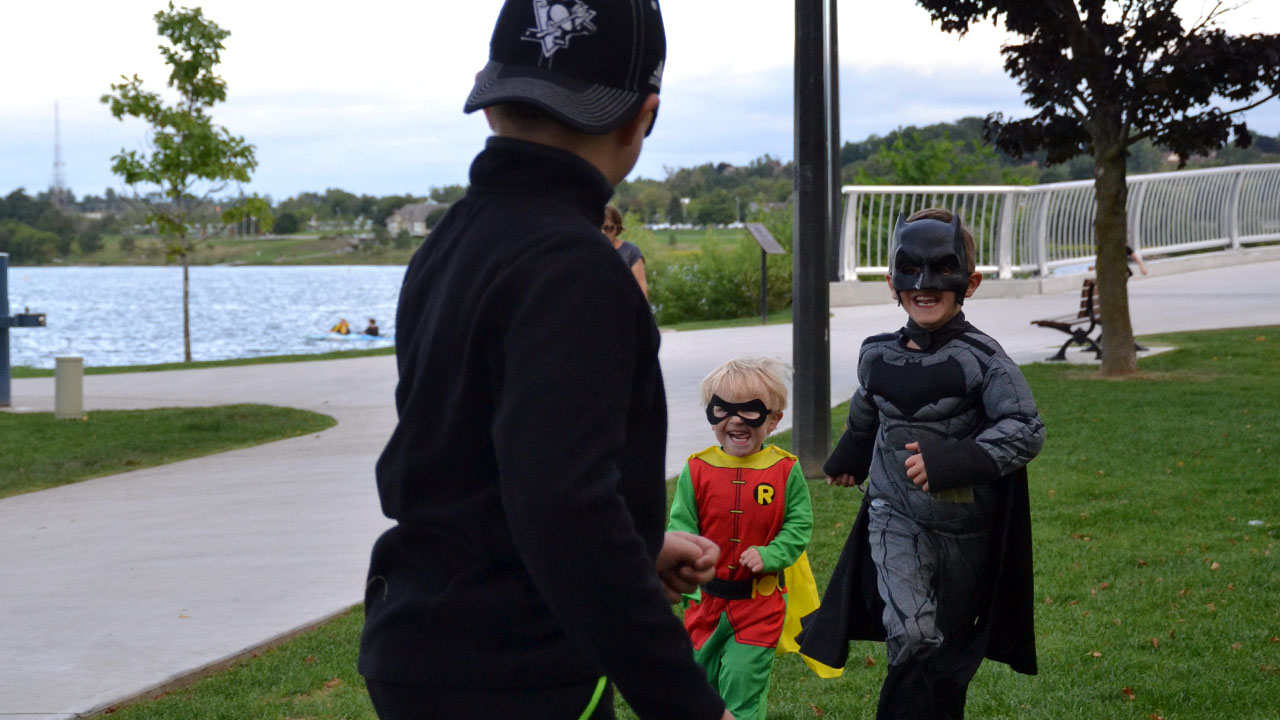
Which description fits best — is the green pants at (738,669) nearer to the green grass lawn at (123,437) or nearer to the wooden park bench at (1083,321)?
the green grass lawn at (123,437)

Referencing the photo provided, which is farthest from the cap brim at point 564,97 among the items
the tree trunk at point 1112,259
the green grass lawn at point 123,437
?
the tree trunk at point 1112,259

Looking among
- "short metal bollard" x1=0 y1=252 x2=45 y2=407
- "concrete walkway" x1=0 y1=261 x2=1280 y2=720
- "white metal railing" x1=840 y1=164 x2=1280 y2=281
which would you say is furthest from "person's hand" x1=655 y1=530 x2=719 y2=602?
"white metal railing" x1=840 y1=164 x2=1280 y2=281

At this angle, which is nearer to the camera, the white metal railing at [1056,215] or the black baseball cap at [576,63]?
the black baseball cap at [576,63]

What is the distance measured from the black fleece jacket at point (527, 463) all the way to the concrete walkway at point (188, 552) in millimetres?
3356

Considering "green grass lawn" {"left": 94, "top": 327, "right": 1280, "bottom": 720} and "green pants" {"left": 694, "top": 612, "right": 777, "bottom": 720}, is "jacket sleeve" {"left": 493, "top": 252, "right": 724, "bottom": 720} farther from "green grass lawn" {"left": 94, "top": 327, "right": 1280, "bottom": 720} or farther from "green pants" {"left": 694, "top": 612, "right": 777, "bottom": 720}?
"green grass lawn" {"left": 94, "top": 327, "right": 1280, "bottom": 720}

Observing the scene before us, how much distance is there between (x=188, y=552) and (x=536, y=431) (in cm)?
607

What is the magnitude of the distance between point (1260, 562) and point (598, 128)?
5545mm

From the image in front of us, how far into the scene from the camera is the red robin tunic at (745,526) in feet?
13.4

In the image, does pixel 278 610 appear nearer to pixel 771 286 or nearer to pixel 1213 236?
pixel 771 286

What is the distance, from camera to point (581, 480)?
1.49 m

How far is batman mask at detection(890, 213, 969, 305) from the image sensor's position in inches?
152

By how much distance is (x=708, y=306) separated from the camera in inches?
1088

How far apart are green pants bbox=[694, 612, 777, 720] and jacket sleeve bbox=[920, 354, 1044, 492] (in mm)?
856

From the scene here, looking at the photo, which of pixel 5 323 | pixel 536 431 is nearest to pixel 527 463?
pixel 536 431
